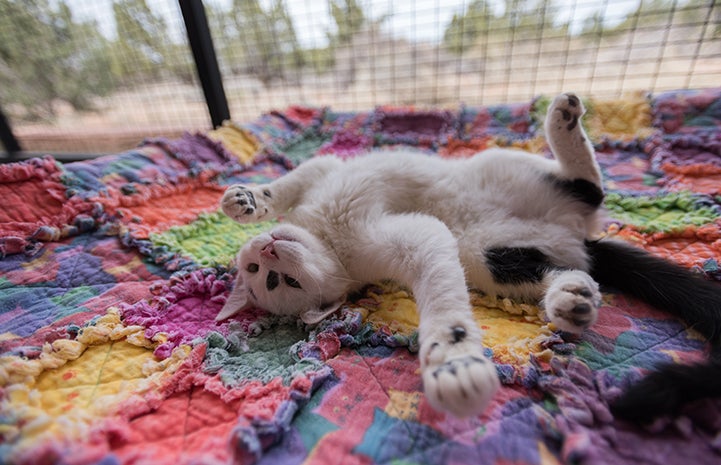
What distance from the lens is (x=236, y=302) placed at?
3.33 ft

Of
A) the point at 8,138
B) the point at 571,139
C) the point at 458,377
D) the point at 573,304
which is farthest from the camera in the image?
the point at 8,138

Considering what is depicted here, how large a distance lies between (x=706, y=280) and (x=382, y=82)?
1.95m

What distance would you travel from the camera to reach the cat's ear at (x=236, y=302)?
0.98 meters

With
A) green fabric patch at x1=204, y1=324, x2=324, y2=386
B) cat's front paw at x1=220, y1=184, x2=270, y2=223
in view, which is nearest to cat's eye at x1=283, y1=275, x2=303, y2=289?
green fabric patch at x1=204, y1=324, x2=324, y2=386

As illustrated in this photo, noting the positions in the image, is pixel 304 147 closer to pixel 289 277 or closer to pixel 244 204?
pixel 244 204

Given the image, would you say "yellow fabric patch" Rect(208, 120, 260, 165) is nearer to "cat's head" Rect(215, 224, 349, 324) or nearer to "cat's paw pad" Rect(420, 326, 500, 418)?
"cat's head" Rect(215, 224, 349, 324)

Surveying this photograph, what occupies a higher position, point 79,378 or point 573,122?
point 573,122

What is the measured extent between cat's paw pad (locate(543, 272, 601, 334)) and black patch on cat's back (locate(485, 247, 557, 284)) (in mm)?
147

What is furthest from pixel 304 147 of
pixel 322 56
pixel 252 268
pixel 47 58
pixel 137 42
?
pixel 47 58

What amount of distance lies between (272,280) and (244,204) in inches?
10.6

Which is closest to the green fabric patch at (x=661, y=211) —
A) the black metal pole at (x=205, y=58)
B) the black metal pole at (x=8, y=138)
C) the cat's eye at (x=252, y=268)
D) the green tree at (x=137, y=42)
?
the cat's eye at (x=252, y=268)

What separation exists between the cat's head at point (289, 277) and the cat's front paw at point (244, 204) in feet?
0.43

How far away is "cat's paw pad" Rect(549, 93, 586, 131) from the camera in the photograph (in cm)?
104

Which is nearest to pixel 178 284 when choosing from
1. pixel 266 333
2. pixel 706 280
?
A: pixel 266 333
